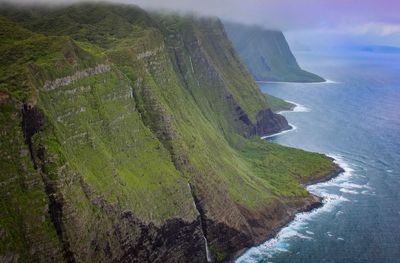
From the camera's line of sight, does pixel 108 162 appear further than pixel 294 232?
No

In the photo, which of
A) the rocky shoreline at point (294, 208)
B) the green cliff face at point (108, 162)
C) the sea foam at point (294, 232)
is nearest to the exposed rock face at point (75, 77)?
the green cliff face at point (108, 162)

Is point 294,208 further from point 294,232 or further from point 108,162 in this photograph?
point 108,162

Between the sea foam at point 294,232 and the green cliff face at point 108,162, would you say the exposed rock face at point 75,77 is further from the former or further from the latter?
the sea foam at point 294,232

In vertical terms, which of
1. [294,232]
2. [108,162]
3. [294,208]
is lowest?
[294,208]

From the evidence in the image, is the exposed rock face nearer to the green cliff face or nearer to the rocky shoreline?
the green cliff face

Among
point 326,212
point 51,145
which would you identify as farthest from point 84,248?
point 326,212

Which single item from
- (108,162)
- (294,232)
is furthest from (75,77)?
(294,232)

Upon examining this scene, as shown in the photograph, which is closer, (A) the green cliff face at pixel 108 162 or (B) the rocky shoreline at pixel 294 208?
(A) the green cliff face at pixel 108 162

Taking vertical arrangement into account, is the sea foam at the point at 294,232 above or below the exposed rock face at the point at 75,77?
below
